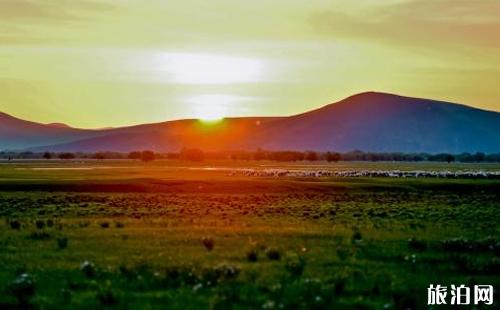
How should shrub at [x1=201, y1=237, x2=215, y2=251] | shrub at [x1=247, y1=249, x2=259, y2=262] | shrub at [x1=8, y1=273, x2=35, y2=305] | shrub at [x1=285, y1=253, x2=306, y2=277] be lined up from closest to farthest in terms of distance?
shrub at [x1=8, y1=273, x2=35, y2=305] < shrub at [x1=285, y1=253, x2=306, y2=277] < shrub at [x1=247, y1=249, x2=259, y2=262] < shrub at [x1=201, y1=237, x2=215, y2=251]

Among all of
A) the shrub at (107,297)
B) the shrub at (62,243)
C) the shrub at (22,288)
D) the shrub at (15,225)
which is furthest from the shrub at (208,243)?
the shrub at (15,225)

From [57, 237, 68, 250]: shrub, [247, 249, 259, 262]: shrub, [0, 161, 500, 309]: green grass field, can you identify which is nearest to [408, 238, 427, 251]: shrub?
[0, 161, 500, 309]: green grass field

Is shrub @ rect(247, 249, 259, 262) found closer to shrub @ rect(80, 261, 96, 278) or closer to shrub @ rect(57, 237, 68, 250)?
shrub @ rect(80, 261, 96, 278)

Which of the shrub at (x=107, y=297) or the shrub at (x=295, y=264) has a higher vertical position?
the shrub at (x=295, y=264)

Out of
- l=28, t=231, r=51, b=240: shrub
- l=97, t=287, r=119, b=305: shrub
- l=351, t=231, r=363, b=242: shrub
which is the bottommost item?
l=97, t=287, r=119, b=305: shrub

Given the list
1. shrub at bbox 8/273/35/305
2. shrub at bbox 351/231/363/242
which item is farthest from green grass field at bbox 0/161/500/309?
shrub at bbox 351/231/363/242

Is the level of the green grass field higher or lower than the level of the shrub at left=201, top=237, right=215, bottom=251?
lower

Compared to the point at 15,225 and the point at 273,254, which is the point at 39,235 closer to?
the point at 15,225

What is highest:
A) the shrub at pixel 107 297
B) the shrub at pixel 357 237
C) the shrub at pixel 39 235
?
the shrub at pixel 39 235

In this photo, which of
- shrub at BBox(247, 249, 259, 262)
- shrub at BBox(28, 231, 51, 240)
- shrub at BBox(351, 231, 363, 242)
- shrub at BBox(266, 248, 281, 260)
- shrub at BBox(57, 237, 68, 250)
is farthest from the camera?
shrub at BBox(28, 231, 51, 240)

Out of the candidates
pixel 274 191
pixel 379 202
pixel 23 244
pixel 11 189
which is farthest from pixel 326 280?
pixel 11 189

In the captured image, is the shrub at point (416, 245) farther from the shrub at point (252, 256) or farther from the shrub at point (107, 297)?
the shrub at point (107, 297)

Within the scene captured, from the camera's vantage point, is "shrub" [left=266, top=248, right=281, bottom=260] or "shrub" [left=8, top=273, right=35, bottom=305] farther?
"shrub" [left=266, top=248, right=281, bottom=260]

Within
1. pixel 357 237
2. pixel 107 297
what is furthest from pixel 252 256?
pixel 357 237
